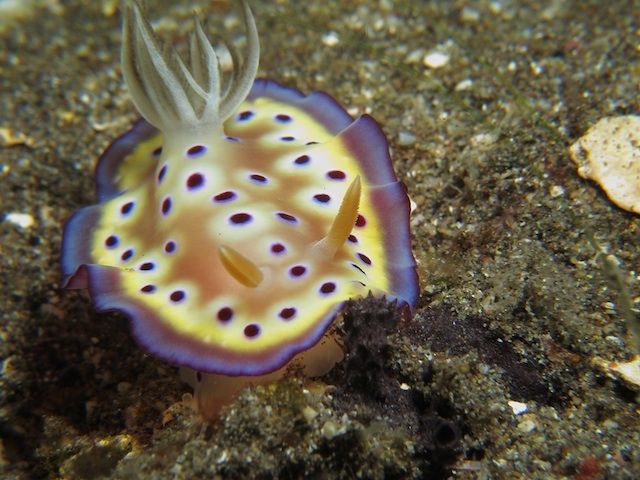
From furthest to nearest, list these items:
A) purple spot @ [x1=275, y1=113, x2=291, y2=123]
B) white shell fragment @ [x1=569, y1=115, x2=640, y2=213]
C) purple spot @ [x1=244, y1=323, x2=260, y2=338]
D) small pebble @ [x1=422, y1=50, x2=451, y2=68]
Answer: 1. small pebble @ [x1=422, y1=50, x2=451, y2=68]
2. purple spot @ [x1=275, y1=113, x2=291, y2=123]
3. white shell fragment @ [x1=569, y1=115, x2=640, y2=213]
4. purple spot @ [x1=244, y1=323, x2=260, y2=338]

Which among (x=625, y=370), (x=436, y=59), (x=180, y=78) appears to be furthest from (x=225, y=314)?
(x=436, y=59)

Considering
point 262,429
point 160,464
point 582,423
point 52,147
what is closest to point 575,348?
point 582,423

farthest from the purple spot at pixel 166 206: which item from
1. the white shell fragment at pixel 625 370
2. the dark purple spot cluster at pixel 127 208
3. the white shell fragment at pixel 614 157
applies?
the white shell fragment at pixel 614 157

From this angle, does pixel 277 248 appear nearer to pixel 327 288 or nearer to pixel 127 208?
pixel 327 288

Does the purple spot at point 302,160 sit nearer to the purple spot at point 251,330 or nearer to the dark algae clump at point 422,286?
the dark algae clump at point 422,286

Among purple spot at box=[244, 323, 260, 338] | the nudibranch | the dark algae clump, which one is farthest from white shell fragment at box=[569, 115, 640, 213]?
purple spot at box=[244, 323, 260, 338]

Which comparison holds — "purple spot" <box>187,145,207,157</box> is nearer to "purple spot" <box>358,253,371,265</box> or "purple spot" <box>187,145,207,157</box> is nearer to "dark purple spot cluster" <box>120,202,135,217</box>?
"dark purple spot cluster" <box>120,202,135,217</box>
